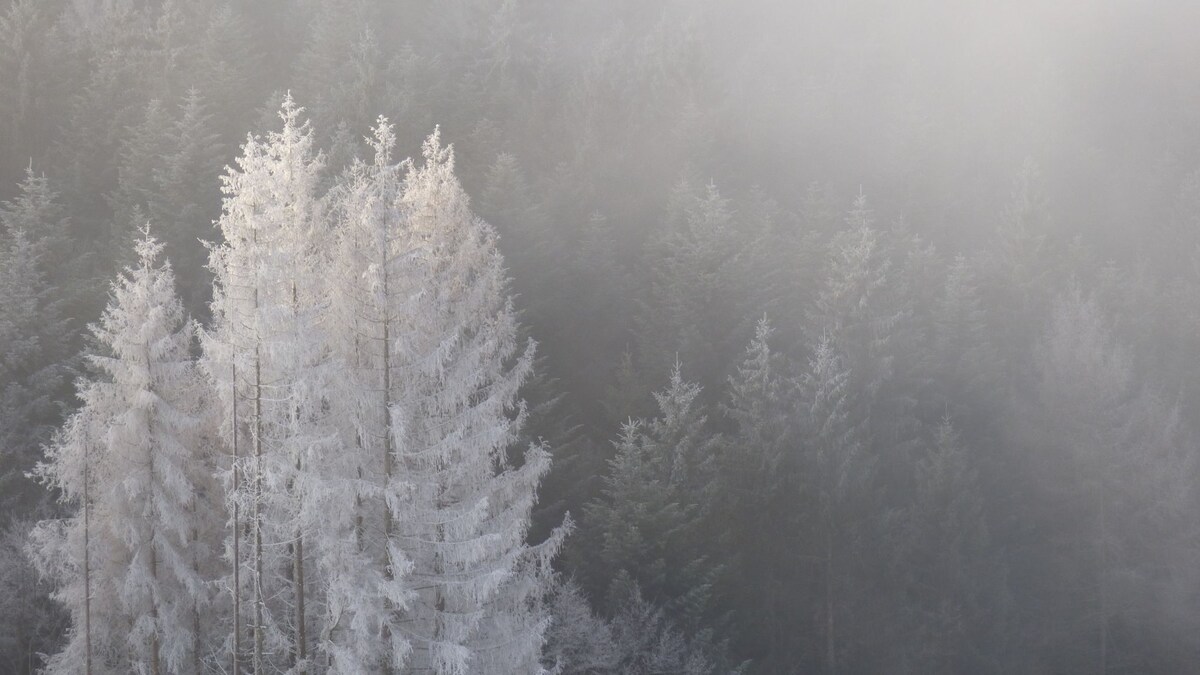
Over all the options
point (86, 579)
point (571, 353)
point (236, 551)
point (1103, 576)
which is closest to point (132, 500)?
point (86, 579)

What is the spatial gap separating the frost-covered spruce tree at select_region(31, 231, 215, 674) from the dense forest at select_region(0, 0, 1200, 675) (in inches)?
3.2

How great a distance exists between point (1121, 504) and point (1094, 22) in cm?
4743

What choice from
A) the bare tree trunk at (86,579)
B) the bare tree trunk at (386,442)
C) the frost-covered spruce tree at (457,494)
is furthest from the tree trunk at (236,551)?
the bare tree trunk at (86,579)

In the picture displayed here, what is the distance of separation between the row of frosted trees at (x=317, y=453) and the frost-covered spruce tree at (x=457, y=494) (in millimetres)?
43

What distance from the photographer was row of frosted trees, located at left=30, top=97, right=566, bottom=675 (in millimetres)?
16594

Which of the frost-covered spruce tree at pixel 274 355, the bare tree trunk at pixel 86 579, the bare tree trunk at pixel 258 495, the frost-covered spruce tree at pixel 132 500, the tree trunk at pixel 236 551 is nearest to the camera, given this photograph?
the frost-covered spruce tree at pixel 274 355

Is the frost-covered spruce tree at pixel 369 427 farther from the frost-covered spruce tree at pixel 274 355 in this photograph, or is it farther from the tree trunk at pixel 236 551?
the tree trunk at pixel 236 551

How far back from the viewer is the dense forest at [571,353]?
1723cm

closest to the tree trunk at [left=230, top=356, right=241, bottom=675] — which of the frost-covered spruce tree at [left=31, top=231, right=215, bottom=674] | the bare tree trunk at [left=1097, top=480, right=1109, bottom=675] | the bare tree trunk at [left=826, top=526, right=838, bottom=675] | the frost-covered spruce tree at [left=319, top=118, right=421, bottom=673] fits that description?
the frost-covered spruce tree at [left=319, top=118, right=421, bottom=673]

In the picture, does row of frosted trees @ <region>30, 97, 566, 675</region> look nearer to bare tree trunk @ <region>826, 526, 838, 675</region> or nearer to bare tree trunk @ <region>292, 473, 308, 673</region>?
bare tree trunk @ <region>292, 473, 308, 673</region>

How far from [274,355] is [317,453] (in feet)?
5.32

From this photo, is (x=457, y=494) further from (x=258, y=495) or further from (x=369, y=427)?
(x=258, y=495)

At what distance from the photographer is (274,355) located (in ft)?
52.9

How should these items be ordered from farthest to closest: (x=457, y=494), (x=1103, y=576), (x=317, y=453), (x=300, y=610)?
(x=1103, y=576), (x=457, y=494), (x=300, y=610), (x=317, y=453)
